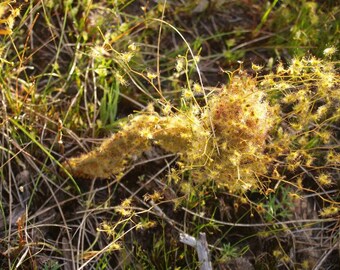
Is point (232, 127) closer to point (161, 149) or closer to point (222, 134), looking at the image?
point (222, 134)

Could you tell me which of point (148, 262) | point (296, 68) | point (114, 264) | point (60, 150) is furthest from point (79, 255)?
point (296, 68)

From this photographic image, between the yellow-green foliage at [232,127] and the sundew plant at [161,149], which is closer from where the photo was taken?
the yellow-green foliage at [232,127]

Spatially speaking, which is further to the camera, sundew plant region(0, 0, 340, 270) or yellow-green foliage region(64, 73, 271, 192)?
sundew plant region(0, 0, 340, 270)

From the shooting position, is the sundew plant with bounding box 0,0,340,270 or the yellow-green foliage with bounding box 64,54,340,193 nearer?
the yellow-green foliage with bounding box 64,54,340,193

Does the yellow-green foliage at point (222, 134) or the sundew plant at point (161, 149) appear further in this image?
the sundew plant at point (161, 149)

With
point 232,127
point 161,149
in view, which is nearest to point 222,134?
point 232,127

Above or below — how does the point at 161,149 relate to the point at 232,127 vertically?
below

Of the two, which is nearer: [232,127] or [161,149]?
[232,127]

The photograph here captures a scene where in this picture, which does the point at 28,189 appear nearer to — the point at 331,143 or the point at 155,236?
the point at 155,236
